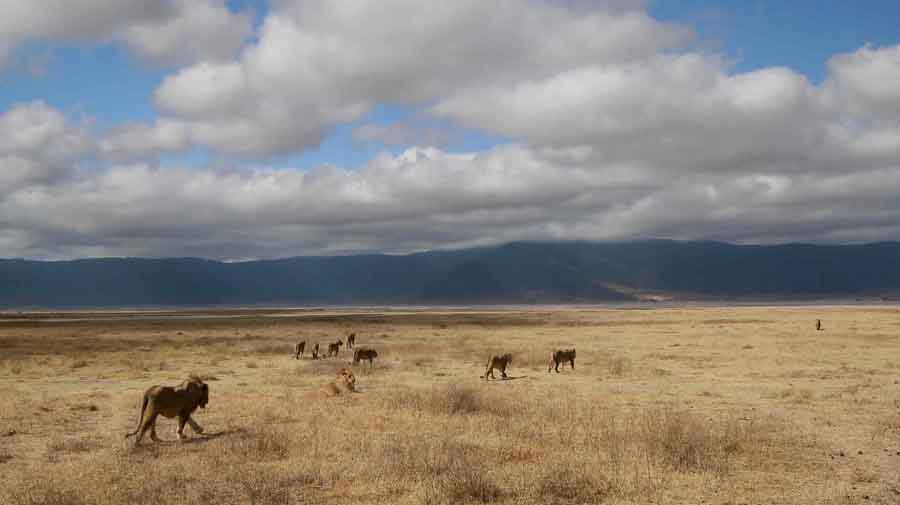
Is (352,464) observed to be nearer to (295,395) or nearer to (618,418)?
(618,418)

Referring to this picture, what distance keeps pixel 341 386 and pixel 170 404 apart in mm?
7480

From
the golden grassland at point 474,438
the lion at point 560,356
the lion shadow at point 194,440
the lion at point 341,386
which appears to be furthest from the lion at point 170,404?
the lion at point 560,356

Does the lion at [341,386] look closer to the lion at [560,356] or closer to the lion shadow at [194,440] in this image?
the lion shadow at [194,440]

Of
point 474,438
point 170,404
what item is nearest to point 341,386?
point 170,404

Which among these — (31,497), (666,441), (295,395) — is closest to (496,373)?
(295,395)

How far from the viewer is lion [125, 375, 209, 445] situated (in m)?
12.6

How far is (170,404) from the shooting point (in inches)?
506

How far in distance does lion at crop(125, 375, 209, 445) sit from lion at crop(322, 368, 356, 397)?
5.72 metres

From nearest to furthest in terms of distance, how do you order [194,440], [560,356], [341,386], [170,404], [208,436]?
1. [170,404]
2. [194,440]
3. [208,436]
4. [341,386]
5. [560,356]

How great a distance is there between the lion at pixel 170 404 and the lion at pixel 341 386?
5720 mm

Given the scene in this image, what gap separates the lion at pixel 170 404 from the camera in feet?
41.2

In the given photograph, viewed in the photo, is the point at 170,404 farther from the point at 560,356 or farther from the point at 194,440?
the point at 560,356

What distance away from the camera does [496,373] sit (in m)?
25.8

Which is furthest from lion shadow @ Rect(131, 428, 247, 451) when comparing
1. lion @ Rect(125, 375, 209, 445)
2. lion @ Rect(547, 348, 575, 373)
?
lion @ Rect(547, 348, 575, 373)
